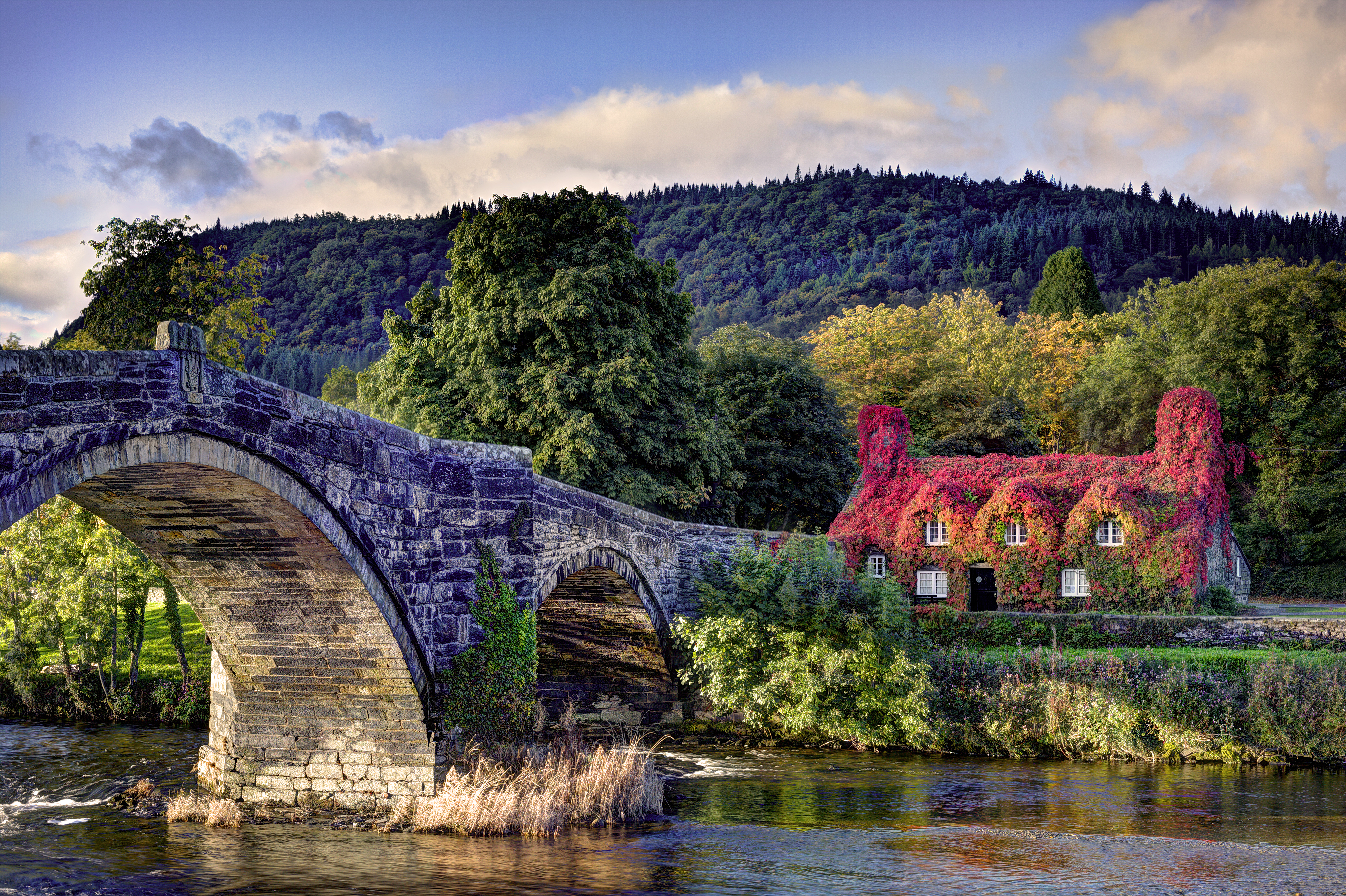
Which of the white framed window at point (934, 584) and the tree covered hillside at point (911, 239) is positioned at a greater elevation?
the tree covered hillside at point (911, 239)

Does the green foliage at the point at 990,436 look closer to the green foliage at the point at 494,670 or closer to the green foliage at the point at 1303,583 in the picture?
the green foliage at the point at 1303,583

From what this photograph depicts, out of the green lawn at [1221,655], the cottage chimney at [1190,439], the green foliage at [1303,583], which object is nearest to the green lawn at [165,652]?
the green lawn at [1221,655]

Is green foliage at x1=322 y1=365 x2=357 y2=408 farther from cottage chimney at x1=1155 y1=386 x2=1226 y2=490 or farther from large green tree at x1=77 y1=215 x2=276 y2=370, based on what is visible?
cottage chimney at x1=1155 y1=386 x2=1226 y2=490

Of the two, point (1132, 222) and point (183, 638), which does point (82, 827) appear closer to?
point (183, 638)

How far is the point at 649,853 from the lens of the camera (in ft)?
39.5

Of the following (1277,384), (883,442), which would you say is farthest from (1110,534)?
(1277,384)

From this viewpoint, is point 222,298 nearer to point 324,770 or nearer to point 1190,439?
point 324,770

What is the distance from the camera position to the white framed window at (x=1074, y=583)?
2545cm

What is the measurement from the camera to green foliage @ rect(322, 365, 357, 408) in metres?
56.7

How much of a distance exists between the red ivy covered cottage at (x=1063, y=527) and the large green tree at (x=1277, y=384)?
12666 millimetres

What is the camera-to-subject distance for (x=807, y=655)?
18.5m

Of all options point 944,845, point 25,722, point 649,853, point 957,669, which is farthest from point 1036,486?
point 25,722

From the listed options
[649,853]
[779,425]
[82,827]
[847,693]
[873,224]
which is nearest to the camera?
[649,853]

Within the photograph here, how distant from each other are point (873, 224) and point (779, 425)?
61994 millimetres
